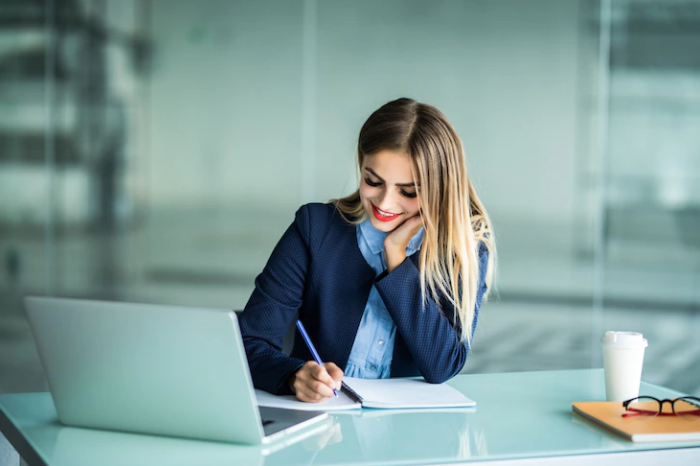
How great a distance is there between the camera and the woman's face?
1787 millimetres

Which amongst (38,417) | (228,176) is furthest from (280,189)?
(38,417)

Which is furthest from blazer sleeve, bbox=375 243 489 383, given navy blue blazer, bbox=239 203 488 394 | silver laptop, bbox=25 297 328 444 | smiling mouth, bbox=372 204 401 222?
silver laptop, bbox=25 297 328 444

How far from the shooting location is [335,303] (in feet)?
6.23

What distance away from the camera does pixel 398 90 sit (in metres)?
3.83

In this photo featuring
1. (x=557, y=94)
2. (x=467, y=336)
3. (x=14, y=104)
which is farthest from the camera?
(x=557, y=94)

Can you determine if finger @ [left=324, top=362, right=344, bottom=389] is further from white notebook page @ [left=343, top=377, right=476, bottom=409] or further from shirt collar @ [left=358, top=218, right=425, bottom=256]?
shirt collar @ [left=358, top=218, right=425, bottom=256]

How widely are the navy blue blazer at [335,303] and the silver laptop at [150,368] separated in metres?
0.45

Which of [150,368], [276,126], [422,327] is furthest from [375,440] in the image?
[276,126]

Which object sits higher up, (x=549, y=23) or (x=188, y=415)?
(x=549, y=23)

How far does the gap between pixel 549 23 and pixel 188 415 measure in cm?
332

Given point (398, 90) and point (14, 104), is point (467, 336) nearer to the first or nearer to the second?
point (398, 90)

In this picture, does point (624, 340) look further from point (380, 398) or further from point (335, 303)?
point (335, 303)

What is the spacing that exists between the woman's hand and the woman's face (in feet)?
0.08

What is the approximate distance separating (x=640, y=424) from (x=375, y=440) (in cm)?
46
